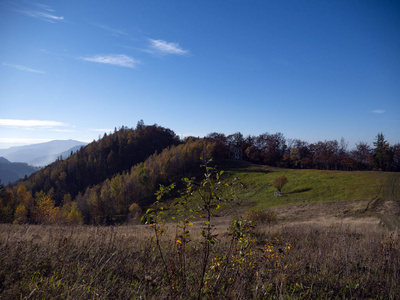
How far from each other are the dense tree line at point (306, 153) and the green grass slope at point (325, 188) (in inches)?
701

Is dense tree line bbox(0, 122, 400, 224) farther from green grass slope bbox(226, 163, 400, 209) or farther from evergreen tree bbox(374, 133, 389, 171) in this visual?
green grass slope bbox(226, 163, 400, 209)

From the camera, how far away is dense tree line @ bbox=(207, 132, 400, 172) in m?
63.5

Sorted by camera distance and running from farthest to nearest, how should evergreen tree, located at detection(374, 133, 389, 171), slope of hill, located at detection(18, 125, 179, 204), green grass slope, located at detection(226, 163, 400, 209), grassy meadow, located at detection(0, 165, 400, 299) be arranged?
1. slope of hill, located at detection(18, 125, 179, 204)
2. evergreen tree, located at detection(374, 133, 389, 171)
3. green grass slope, located at detection(226, 163, 400, 209)
4. grassy meadow, located at detection(0, 165, 400, 299)

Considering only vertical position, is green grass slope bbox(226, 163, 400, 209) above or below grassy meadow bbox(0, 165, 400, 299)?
below

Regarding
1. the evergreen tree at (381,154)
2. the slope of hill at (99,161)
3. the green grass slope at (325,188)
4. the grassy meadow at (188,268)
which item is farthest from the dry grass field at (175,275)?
the slope of hill at (99,161)

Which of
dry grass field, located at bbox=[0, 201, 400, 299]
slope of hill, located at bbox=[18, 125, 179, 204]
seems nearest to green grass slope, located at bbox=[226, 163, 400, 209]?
dry grass field, located at bbox=[0, 201, 400, 299]

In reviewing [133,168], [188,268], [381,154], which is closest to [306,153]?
[381,154]

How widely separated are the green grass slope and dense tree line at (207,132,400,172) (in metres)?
17.8

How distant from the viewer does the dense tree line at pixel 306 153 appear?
6353 cm

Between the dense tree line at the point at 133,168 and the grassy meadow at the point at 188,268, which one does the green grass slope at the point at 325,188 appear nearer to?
the dense tree line at the point at 133,168

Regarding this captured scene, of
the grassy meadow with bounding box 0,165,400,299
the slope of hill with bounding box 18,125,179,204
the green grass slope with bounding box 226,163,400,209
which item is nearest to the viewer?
the grassy meadow with bounding box 0,165,400,299

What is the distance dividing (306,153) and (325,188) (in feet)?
115

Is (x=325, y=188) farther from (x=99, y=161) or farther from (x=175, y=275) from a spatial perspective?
(x=99, y=161)

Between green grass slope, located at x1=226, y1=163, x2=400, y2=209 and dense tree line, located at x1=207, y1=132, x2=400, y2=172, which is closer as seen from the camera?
green grass slope, located at x1=226, y1=163, x2=400, y2=209
